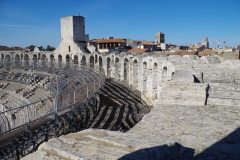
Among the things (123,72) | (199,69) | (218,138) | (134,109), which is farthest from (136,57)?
(218,138)

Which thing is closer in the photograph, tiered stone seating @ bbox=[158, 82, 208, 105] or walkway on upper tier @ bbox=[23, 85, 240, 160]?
walkway on upper tier @ bbox=[23, 85, 240, 160]

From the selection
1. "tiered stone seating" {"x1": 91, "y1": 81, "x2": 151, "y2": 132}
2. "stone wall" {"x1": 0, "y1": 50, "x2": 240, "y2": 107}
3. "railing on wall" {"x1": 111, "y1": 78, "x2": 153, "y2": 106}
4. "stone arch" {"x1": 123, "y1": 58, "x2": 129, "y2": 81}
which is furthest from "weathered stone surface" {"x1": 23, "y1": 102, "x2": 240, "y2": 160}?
"stone arch" {"x1": 123, "y1": 58, "x2": 129, "y2": 81}

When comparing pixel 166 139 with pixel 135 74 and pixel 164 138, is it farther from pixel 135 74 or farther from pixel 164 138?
pixel 135 74

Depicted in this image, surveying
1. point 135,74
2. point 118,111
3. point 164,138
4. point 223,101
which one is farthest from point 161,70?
point 164,138

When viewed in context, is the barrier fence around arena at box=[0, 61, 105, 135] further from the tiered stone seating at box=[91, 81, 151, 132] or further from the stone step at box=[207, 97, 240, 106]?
the stone step at box=[207, 97, 240, 106]

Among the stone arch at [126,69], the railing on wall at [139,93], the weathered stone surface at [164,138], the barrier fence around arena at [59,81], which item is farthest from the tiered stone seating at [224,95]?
the stone arch at [126,69]

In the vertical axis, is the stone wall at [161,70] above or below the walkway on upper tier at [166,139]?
above

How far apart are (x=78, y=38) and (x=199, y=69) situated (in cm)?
2497

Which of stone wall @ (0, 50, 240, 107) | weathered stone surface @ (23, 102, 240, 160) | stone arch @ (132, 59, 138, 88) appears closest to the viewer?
weathered stone surface @ (23, 102, 240, 160)

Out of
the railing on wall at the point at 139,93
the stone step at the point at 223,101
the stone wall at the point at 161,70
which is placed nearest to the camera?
the stone step at the point at 223,101

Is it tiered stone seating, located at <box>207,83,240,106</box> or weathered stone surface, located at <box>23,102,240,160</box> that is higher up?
tiered stone seating, located at <box>207,83,240,106</box>

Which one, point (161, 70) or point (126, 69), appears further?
point (126, 69)

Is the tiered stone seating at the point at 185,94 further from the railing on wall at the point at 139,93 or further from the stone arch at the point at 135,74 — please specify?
the stone arch at the point at 135,74

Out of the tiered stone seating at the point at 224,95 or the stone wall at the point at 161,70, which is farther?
the stone wall at the point at 161,70
